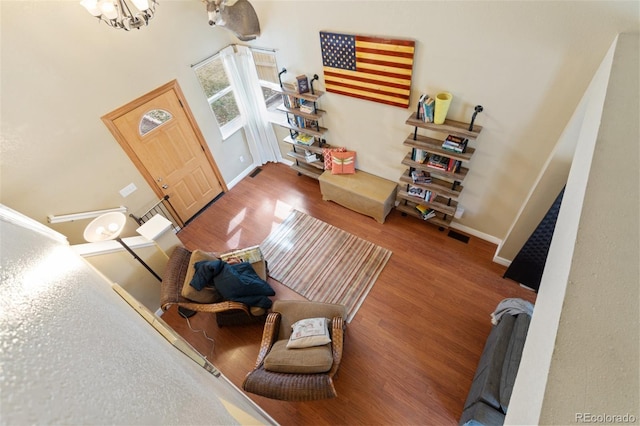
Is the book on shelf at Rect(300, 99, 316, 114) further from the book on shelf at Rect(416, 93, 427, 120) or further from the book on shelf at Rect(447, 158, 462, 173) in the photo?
the book on shelf at Rect(447, 158, 462, 173)

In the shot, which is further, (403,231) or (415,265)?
(403,231)

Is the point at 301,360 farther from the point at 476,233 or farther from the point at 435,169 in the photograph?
the point at 476,233

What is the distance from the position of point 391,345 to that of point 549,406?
8.43 ft

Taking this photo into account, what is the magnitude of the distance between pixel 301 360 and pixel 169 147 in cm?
337

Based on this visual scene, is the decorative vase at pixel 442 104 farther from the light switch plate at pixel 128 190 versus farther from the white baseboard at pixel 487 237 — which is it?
the light switch plate at pixel 128 190

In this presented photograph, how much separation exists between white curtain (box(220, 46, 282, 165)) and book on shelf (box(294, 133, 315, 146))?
0.74 m

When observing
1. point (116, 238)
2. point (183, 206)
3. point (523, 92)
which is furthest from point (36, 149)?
point (523, 92)

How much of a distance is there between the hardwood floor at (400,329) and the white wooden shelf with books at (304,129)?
35.3 inches

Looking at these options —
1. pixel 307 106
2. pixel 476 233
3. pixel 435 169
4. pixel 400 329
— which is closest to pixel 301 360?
pixel 400 329

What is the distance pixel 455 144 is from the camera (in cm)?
309

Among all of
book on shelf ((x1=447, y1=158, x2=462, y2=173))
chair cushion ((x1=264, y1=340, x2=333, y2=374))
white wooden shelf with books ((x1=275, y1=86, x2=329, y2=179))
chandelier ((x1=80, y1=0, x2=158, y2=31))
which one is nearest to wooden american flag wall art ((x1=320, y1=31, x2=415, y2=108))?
white wooden shelf with books ((x1=275, y1=86, x2=329, y2=179))

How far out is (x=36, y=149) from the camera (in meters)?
2.90

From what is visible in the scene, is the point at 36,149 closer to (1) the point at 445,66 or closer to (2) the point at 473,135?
(1) the point at 445,66

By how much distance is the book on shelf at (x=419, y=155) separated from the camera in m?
3.45
